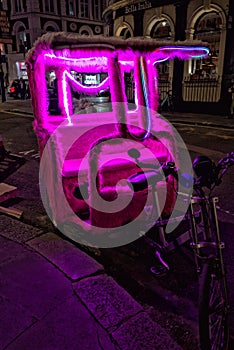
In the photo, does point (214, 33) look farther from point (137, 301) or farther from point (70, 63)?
point (137, 301)

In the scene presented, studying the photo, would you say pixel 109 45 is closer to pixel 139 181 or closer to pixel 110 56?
pixel 110 56

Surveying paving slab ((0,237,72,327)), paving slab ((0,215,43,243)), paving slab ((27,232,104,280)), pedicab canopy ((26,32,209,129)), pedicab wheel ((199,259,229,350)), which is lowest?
paving slab ((0,215,43,243))

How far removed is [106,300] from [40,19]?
43.4 meters

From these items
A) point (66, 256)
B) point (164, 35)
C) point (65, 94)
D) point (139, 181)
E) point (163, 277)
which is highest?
point (164, 35)

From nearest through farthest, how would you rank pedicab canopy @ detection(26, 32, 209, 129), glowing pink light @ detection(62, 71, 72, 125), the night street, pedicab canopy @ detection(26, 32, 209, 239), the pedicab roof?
1. the night street
2. the pedicab roof
3. pedicab canopy @ detection(26, 32, 209, 129)
4. pedicab canopy @ detection(26, 32, 209, 239)
5. glowing pink light @ detection(62, 71, 72, 125)

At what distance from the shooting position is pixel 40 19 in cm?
3919

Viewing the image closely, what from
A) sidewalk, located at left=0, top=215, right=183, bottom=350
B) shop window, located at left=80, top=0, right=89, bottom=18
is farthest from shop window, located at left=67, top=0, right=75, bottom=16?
sidewalk, located at left=0, top=215, right=183, bottom=350

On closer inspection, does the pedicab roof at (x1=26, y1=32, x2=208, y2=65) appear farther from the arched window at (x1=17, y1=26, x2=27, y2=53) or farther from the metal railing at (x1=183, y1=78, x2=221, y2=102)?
the arched window at (x1=17, y1=26, x2=27, y2=53)

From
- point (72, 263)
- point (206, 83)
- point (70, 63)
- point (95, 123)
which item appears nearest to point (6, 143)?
point (70, 63)

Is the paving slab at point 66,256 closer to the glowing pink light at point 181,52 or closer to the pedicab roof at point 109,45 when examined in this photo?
the pedicab roof at point 109,45

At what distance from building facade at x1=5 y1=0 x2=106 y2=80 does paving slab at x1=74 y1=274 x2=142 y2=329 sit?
38.9 m

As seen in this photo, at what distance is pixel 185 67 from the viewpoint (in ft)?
53.9

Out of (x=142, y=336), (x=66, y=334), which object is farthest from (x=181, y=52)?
(x=66, y=334)

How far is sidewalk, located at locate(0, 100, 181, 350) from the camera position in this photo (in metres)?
2.40
